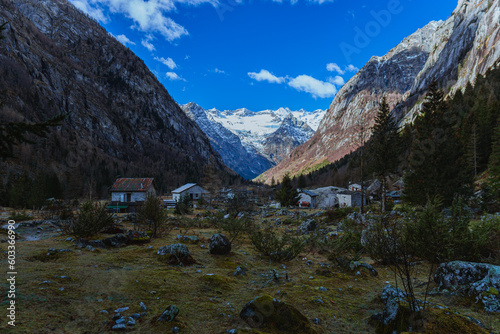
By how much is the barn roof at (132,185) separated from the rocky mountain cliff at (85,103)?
25.1m

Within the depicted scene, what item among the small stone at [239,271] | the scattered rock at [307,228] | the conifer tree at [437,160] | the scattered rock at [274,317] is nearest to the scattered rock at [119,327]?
the scattered rock at [274,317]

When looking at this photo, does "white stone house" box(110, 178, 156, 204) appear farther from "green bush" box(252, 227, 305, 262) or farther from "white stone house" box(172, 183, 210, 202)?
"green bush" box(252, 227, 305, 262)

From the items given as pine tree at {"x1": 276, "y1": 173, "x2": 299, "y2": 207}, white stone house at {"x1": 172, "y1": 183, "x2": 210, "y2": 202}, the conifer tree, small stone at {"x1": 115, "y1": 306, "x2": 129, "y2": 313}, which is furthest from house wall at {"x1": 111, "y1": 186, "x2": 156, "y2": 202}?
small stone at {"x1": 115, "y1": 306, "x2": 129, "y2": 313}

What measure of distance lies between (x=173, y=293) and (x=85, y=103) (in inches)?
6335

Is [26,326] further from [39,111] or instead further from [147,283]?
[39,111]

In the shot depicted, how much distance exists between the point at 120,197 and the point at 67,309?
46.6m

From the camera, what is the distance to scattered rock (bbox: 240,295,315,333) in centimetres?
422

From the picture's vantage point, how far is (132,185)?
151 ft

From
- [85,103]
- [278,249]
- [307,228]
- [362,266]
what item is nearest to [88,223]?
[278,249]

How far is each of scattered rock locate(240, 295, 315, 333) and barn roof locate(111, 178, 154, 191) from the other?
45.7 metres

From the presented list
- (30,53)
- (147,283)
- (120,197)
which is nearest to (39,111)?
(30,53)

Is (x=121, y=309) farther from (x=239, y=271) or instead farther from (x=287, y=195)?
(x=287, y=195)

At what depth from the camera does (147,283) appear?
20.0 feet

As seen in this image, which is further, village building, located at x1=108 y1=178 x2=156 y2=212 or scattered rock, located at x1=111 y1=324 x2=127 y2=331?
village building, located at x1=108 y1=178 x2=156 y2=212
